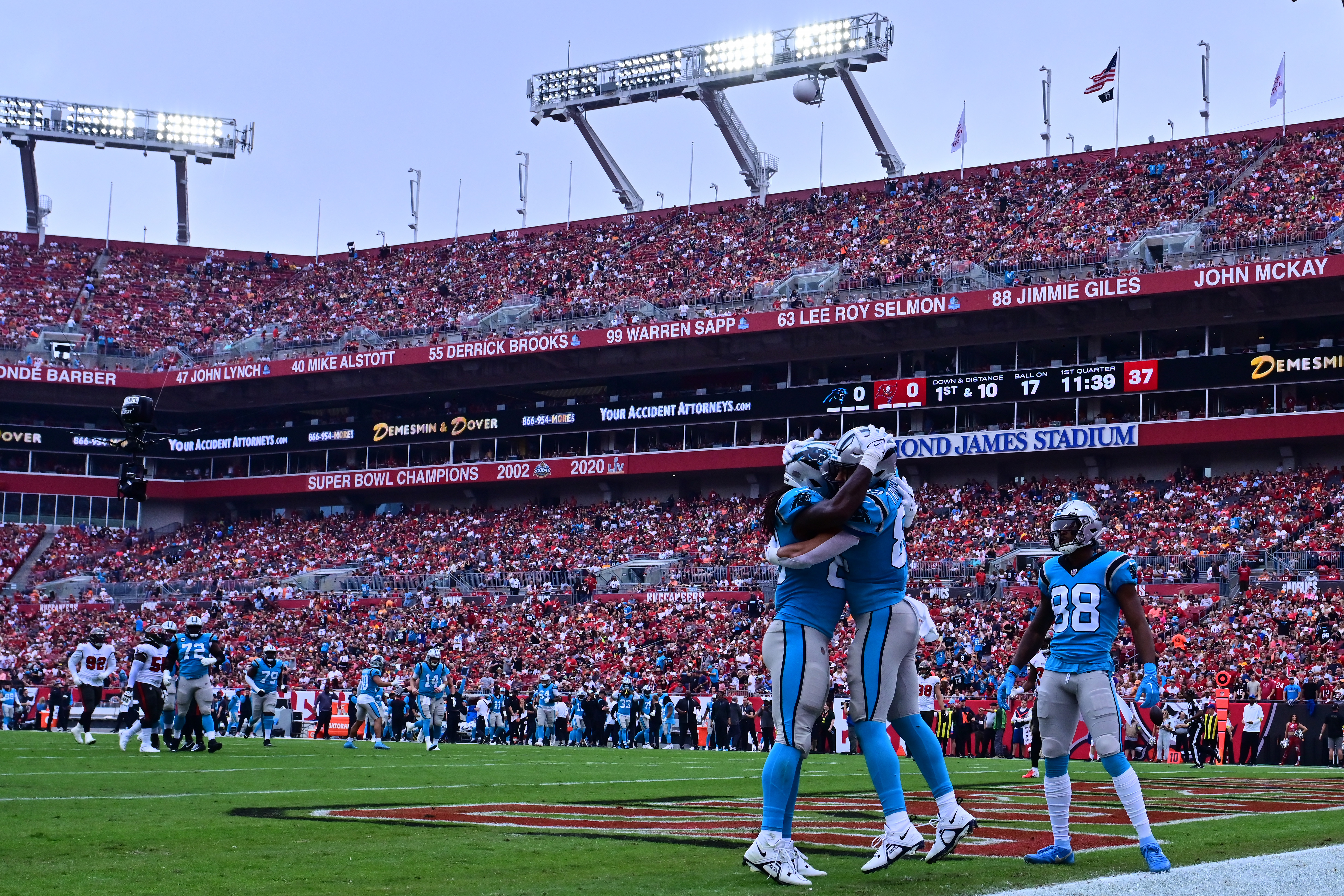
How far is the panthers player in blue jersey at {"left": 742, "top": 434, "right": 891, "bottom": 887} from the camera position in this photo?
7.59 meters

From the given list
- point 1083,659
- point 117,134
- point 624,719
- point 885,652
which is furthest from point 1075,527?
point 117,134

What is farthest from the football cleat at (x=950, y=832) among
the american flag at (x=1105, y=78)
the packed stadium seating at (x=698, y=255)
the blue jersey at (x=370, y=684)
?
the american flag at (x=1105, y=78)

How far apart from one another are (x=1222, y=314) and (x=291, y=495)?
116 feet

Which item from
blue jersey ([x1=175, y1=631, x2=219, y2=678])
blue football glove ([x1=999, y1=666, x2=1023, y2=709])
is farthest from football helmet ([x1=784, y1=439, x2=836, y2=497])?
blue football glove ([x1=999, y1=666, x2=1023, y2=709])

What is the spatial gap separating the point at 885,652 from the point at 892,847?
3.23 ft

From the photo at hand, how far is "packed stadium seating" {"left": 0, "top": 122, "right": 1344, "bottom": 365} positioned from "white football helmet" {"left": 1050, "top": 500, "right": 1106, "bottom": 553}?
1440 inches

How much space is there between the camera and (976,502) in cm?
4612

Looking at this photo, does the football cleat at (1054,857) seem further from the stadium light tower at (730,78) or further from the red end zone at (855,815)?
the stadium light tower at (730,78)

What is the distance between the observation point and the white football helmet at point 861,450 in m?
7.88

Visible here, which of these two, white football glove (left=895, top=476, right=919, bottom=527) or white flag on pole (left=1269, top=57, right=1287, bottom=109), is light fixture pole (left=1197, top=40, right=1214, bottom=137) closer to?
white flag on pole (left=1269, top=57, right=1287, bottom=109)

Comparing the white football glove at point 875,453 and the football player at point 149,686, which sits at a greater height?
the white football glove at point 875,453

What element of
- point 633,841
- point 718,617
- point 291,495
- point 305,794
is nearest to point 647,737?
point 718,617

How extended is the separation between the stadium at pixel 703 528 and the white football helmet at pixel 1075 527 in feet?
0.09

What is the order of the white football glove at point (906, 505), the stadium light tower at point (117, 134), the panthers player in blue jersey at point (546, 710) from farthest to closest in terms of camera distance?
the stadium light tower at point (117, 134)
the panthers player in blue jersey at point (546, 710)
the white football glove at point (906, 505)
